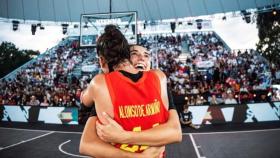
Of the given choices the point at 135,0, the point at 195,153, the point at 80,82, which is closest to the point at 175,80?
the point at 80,82

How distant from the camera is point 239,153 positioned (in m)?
9.22

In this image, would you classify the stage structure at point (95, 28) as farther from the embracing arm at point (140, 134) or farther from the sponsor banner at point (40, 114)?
the embracing arm at point (140, 134)

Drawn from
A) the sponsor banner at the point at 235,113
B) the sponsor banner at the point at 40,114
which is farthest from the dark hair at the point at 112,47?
the sponsor banner at the point at 40,114

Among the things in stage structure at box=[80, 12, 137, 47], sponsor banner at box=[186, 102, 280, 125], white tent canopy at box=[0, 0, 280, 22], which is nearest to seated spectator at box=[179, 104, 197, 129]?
sponsor banner at box=[186, 102, 280, 125]

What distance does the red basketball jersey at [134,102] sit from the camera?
214 cm

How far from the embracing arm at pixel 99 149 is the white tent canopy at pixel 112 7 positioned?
1416 inches

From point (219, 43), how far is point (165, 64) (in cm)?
1096

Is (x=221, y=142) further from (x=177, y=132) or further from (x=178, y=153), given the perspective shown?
(x=177, y=132)

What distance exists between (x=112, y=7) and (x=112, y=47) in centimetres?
3679

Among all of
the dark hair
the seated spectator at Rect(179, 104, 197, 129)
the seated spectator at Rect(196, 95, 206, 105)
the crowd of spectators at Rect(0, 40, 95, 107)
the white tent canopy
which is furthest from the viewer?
the white tent canopy

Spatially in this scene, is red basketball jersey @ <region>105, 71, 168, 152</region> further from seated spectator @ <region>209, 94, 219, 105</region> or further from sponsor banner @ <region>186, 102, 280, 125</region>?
seated spectator @ <region>209, 94, 219, 105</region>

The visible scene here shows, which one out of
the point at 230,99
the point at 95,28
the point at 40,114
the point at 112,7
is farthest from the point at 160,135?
the point at 112,7

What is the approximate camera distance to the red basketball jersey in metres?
2.14

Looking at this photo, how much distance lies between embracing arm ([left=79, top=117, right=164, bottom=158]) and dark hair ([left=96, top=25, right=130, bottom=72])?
46cm
